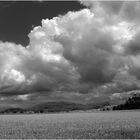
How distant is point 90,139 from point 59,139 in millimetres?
3394

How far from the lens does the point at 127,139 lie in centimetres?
3191

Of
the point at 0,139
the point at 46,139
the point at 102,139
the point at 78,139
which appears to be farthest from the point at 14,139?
the point at 102,139

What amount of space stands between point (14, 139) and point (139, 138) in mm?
14159

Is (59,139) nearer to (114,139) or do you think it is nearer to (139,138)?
(114,139)

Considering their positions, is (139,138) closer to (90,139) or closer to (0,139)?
(90,139)

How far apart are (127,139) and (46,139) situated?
29.4ft

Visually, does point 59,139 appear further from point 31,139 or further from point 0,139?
point 0,139

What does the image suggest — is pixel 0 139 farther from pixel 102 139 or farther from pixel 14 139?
pixel 102 139

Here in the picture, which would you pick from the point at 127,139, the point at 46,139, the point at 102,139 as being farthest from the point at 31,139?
the point at 127,139

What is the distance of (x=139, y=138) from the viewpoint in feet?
108

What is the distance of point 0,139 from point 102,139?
454 inches

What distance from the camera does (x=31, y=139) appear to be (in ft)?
107

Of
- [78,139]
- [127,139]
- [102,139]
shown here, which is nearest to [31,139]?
[78,139]

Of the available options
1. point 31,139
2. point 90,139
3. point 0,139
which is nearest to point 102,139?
point 90,139
